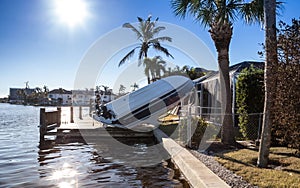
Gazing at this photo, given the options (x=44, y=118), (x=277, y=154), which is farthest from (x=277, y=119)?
(x=44, y=118)

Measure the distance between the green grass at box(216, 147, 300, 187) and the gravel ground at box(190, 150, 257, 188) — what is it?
0.14 m

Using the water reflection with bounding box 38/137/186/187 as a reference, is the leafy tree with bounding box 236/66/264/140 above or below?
above

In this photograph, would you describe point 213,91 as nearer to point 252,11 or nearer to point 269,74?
point 252,11

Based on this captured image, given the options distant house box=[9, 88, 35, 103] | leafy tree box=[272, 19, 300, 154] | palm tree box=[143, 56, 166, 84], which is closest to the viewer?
leafy tree box=[272, 19, 300, 154]

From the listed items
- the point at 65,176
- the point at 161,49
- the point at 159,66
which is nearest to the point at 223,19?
the point at 65,176

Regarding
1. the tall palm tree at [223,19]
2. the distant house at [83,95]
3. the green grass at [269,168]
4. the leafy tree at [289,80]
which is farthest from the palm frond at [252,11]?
the distant house at [83,95]

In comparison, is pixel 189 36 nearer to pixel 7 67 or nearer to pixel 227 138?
pixel 227 138

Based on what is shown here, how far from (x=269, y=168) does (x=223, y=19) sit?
4.97 meters

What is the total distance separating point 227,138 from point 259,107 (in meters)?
2.12

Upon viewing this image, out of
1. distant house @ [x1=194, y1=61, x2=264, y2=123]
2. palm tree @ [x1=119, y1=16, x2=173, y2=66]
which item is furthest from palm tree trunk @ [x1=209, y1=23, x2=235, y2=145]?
palm tree @ [x1=119, y1=16, x2=173, y2=66]

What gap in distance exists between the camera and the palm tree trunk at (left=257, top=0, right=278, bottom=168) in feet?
20.8

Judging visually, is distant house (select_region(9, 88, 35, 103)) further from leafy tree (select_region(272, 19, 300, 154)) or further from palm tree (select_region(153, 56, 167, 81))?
leafy tree (select_region(272, 19, 300, 154))

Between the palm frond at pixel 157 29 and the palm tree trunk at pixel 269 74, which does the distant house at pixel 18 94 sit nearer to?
the palm frond at pixel 157 29

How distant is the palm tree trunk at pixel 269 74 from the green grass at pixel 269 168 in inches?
16.6
